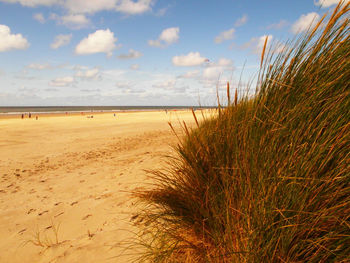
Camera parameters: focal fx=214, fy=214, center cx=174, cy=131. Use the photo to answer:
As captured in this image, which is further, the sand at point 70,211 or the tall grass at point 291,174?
the sand at point 70,211

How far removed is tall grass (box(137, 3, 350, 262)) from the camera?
126 cm

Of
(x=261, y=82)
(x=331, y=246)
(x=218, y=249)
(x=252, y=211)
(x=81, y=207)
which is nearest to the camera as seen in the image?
(x=331, y=246)

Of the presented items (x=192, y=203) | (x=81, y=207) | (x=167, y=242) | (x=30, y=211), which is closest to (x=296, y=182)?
(x=192, y=203)

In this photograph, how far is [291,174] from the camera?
1328mm

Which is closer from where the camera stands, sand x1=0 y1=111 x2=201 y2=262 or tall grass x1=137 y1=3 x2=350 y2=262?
tall grass x1=137 y1=3 x2=350 y2=262

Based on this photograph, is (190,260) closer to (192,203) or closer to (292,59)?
(192,203)

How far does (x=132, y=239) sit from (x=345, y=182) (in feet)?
7.25

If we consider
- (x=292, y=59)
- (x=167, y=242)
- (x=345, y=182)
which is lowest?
(x=167, y=242)

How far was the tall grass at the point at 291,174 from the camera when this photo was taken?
1258 millimetres

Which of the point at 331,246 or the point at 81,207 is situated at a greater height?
the point at 331,246

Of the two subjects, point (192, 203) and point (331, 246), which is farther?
point (192, 203)

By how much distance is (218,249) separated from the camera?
1.63 metres

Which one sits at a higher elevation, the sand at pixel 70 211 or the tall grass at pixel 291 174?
the tall grass at pixel 291 174

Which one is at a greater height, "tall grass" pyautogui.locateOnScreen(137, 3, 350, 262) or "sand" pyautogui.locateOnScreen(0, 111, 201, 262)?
"tall grass" pyautogui.locateOnScreen(137, 3, 350, 262)
